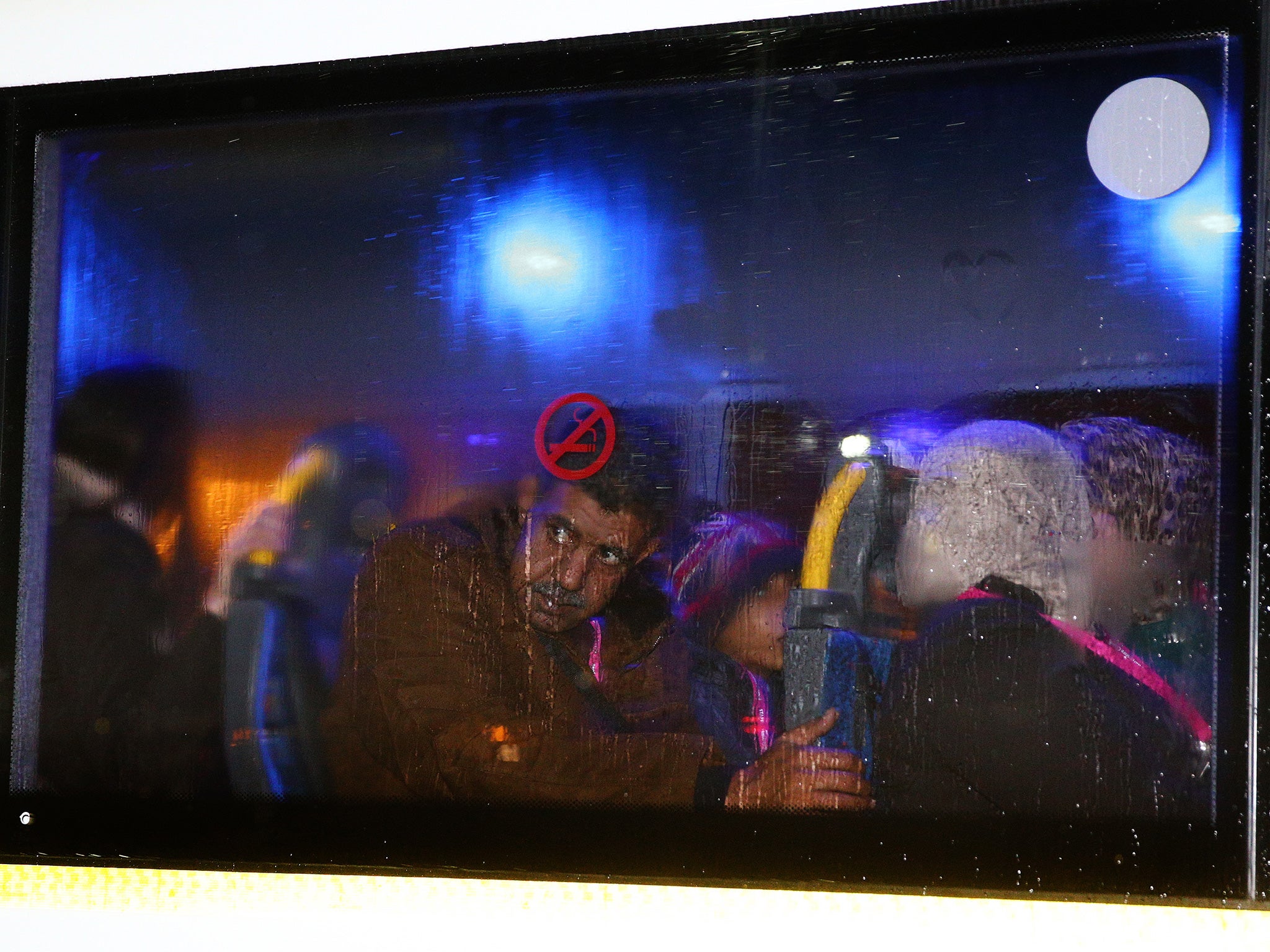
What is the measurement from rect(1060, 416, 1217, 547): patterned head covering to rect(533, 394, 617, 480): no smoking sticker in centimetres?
56

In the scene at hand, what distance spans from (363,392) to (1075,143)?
3.03ft

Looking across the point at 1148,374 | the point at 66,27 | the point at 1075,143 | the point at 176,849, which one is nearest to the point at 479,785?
the point at 176,849

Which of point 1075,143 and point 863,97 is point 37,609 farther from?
point 1075,143

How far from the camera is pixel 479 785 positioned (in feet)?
4.40

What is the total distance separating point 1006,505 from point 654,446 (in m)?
0.42

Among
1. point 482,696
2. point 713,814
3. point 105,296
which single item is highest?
point 105,296

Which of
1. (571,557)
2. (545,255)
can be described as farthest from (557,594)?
(545,255)

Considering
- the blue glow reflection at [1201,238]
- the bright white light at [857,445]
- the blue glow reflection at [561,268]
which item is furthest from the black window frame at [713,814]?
the bright white light at [857,445]

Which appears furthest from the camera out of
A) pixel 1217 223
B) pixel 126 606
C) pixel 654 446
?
pixel 126 606

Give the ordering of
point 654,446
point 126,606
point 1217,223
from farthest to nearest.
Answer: point 126,606, point 654,446, point 1217,223

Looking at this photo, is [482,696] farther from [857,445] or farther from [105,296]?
[105,296]

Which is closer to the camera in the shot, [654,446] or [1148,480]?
[1148,480]

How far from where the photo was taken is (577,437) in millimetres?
1334

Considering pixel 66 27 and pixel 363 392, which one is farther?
pixel 66 27
